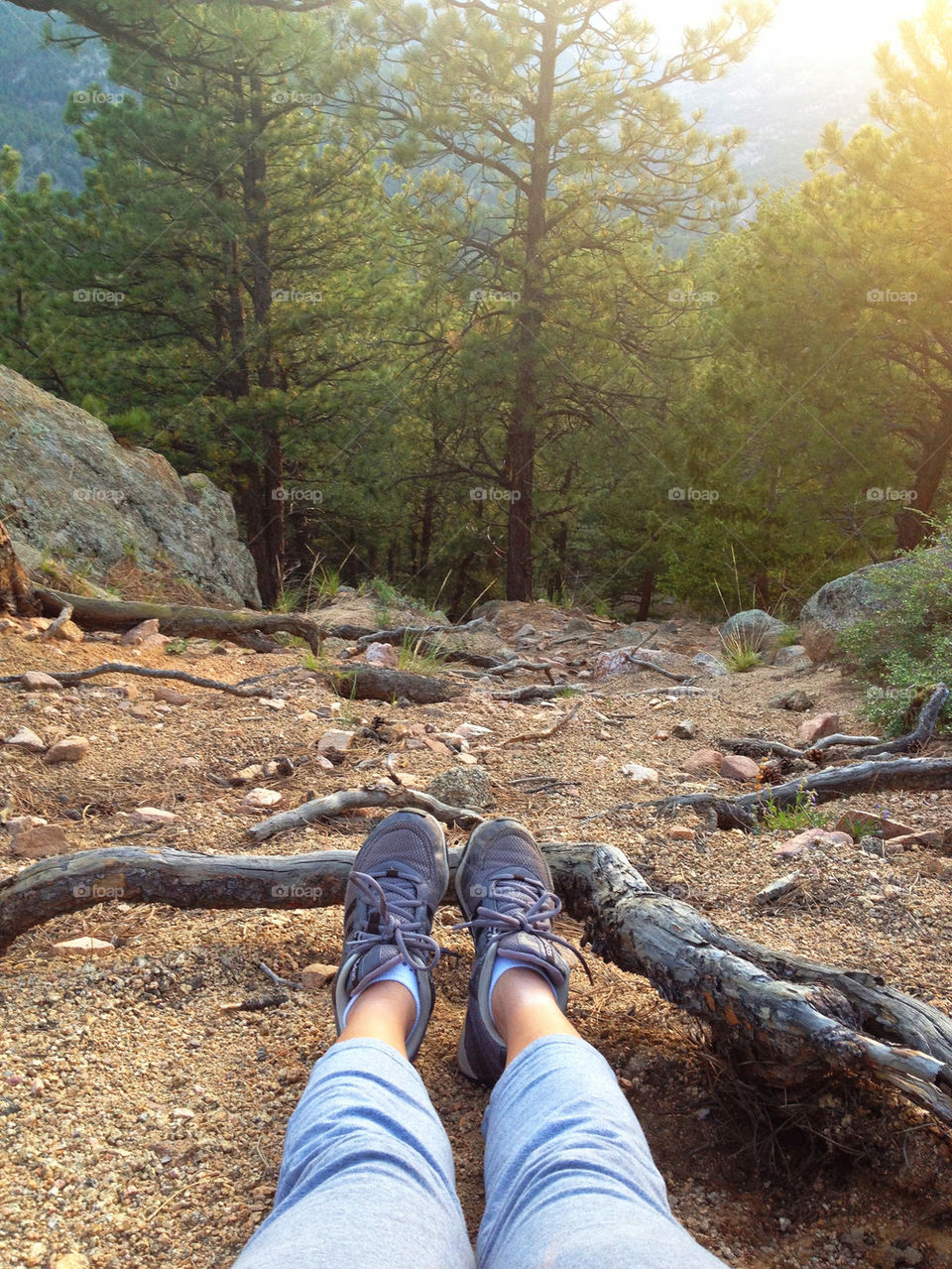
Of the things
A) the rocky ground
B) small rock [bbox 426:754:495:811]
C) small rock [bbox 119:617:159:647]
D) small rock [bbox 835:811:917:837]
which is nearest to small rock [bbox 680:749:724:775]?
the rocky ground

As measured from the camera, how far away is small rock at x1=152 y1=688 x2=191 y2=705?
12.2 feet

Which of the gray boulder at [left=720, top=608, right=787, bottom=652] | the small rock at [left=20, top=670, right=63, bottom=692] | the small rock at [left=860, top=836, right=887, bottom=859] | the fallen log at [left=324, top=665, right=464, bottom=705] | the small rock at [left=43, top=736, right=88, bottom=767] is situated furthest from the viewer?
the gray boulder at [left=720, top=608, right=787, bottom=652]

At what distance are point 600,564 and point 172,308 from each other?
27.7 ft

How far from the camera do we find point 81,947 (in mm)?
1772

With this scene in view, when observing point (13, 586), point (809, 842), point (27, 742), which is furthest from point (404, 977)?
point (13, 586)

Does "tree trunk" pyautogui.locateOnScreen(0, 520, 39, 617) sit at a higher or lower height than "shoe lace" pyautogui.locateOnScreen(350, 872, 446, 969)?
higher

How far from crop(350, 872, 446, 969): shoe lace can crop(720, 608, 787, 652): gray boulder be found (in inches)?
221

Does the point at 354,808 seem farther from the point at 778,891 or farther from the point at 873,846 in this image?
the point at 873,846

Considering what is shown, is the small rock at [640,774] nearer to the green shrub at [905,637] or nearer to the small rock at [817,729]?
the small rock at [817,729]

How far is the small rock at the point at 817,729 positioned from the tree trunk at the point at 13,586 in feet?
12.7

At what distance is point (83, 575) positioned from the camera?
578 cm

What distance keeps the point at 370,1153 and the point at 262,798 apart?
1.76m

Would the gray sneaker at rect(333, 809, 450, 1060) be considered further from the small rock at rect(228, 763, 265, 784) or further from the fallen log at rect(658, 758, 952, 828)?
the small rock at rect(228, 763, 265, 784)

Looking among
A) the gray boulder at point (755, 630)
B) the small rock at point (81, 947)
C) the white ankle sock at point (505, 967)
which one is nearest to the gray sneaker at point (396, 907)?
the white ankle sock at point (505, 967)
